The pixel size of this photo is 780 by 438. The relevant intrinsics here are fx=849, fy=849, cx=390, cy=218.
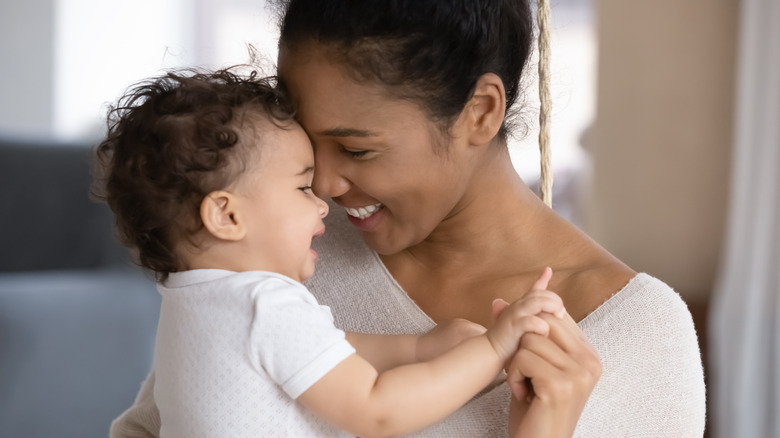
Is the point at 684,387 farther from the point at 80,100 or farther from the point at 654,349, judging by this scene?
the point at 80,100

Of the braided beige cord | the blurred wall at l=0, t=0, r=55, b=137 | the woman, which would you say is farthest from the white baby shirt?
the blurred wall at l=0, t=0, r=55, b=137

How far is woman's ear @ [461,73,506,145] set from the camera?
1.30 meters

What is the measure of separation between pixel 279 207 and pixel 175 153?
15 centimetres

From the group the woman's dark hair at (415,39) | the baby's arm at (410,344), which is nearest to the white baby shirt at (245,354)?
the baby's arm at (410,344)

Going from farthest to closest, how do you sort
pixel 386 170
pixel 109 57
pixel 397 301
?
pixel 109 57, pixel 397 301, pixel 386 170

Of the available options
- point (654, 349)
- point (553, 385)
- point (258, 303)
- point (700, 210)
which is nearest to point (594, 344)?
point (654, 349)

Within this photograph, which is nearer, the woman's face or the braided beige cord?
the woman's face

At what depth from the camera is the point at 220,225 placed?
1084 mm

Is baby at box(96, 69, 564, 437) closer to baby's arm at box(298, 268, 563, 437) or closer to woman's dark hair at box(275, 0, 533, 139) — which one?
baby's arm at box(298, 268, 563, 437)

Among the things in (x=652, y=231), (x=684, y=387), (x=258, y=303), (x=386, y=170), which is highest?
(x=386, y=170)

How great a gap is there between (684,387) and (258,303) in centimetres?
64

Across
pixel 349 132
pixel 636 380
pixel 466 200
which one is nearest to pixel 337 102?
pixel 349 132

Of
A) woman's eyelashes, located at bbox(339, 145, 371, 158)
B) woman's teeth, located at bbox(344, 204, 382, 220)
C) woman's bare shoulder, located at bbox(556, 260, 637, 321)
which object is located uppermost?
woman's eyelashes, located at bbox(339, 145, 371, 158)

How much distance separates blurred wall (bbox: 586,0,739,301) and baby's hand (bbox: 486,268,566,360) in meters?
2.65
